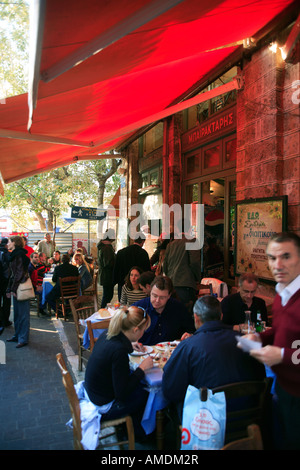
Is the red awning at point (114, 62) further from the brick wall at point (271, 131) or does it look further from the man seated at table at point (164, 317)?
the man seated at table at point (164, 317)

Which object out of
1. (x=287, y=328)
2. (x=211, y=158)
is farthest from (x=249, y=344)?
(x=211, y=158)

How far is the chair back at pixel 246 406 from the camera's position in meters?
2.00

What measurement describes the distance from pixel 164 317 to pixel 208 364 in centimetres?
152

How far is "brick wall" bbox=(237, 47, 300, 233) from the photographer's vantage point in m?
4.32

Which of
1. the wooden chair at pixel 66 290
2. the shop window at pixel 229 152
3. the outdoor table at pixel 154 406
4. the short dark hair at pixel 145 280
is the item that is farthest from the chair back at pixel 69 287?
the outdoor table at pixel 154 406

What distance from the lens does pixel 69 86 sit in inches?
119

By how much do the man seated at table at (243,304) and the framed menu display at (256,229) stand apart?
0.99m

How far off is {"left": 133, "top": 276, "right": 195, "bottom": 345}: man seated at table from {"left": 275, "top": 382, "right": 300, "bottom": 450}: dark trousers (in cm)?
176

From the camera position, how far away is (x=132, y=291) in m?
4.85

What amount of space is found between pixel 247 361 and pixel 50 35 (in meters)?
2.58

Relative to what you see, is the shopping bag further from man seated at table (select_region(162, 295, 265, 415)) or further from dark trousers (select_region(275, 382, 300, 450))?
dark trousers (select_region(275, 382, 300, 450))

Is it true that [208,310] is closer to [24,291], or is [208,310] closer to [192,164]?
[24,291]

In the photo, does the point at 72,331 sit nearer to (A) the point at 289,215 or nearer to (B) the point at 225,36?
(A) the point at 289,215

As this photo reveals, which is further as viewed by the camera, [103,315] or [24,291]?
[24,291]
